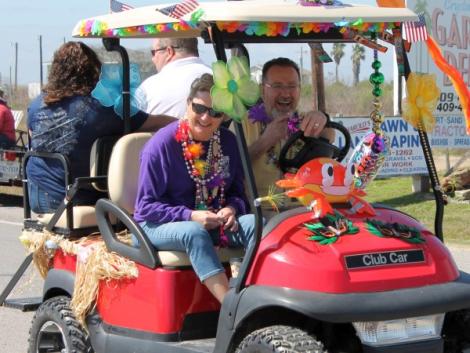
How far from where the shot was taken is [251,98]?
11.9ft

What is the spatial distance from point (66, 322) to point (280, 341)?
1.48 meters

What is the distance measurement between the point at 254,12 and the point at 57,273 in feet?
6.43

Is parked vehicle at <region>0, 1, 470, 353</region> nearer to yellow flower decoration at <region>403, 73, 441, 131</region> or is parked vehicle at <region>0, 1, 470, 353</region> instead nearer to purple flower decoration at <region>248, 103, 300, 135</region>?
yellow flower decoration at <region>403, 73, 441, 131</region>

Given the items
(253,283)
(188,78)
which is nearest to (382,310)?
(253,283)

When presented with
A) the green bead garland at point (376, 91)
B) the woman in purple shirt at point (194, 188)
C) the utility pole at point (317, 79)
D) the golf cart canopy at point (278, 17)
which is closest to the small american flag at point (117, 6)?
the golf cart canopy at point (278, 17)

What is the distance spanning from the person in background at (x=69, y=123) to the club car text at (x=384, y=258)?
1.89 m

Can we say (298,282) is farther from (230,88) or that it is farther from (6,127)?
(6,127)

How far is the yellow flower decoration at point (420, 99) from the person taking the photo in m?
4.07

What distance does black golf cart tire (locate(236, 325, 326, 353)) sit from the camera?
338 centimetres

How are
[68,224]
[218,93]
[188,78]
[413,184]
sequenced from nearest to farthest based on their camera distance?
[218,93] → [68,224] → [188,78] → [413,184]

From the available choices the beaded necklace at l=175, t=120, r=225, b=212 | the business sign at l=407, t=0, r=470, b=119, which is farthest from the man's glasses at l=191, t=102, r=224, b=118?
the business sign at l=407, t=0, r=470, b=119

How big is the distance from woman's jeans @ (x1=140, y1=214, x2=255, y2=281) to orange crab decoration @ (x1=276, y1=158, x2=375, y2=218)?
31 centimetres

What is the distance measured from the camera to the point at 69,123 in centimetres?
498

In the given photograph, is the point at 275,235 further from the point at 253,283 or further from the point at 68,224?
the point at 68,224
